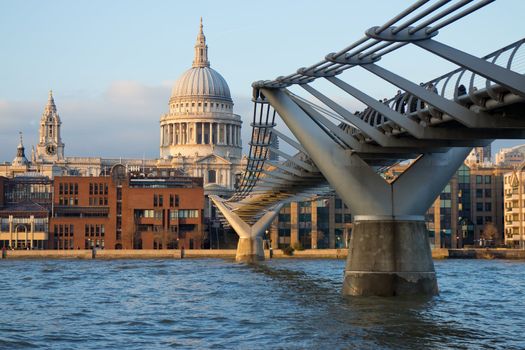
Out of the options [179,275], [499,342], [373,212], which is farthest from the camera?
[179,275]

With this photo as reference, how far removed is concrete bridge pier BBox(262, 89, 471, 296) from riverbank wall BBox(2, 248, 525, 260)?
6900cm

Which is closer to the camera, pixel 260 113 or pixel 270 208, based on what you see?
pixel 260 113

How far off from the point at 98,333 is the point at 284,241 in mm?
97644

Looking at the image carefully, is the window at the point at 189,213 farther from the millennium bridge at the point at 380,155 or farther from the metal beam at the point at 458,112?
the metal beam at the point at 458,112

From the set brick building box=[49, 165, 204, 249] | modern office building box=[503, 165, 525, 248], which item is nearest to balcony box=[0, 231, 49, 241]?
brick building box=[49, 165, 204, 249]

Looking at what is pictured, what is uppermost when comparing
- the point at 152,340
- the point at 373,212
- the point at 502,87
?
the point at 502,87

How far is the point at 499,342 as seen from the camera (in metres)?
30.6

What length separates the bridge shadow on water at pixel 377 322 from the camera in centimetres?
3069

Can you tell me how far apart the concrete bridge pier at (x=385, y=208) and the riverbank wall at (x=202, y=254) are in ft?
226

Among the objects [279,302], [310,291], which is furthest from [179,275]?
[279,302]

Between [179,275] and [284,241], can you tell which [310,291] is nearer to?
[179,275]

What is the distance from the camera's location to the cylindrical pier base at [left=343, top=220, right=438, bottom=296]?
4288cm

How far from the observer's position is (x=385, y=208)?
142 ft

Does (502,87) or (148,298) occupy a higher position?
(502,87)
